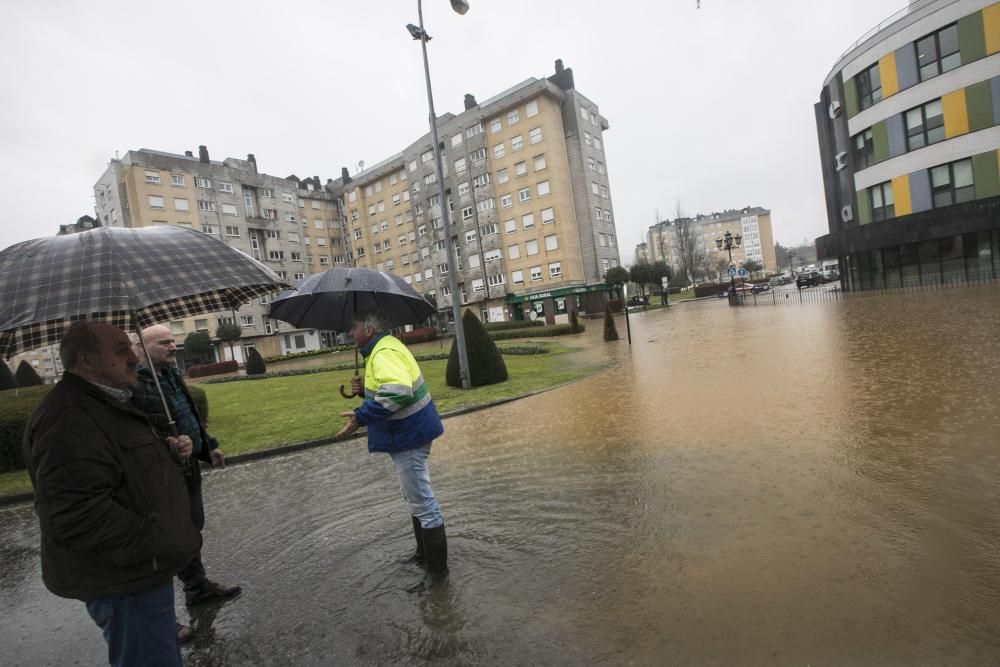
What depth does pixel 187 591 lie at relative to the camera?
12.6 feet

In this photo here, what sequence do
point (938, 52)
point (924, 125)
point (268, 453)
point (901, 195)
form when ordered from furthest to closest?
point (901, 195), point (924, 125), point (938, 52), point (268, 453)

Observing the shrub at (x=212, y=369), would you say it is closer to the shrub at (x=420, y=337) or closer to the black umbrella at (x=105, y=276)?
the shrub at (x=420, y=337)

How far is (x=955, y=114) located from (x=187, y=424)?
36.1 m

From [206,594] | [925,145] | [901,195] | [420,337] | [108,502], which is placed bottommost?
[206,594]

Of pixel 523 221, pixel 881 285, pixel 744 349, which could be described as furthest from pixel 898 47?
pixel 523 221

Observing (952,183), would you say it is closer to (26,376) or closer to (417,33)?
(417,33)

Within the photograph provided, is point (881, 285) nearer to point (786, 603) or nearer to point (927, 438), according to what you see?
point (927, 438)

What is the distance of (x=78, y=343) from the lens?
7.28 feet

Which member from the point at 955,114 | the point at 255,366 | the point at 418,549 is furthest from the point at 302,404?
the point at 955,114

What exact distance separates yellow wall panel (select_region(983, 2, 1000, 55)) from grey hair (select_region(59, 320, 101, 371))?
121ft

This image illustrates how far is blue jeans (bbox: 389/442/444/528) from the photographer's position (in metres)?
3.67

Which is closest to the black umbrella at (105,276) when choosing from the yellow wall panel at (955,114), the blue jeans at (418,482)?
the blue jeans at (418,482)

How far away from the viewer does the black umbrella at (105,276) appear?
2.48 metres

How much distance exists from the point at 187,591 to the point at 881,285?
1435 inches
